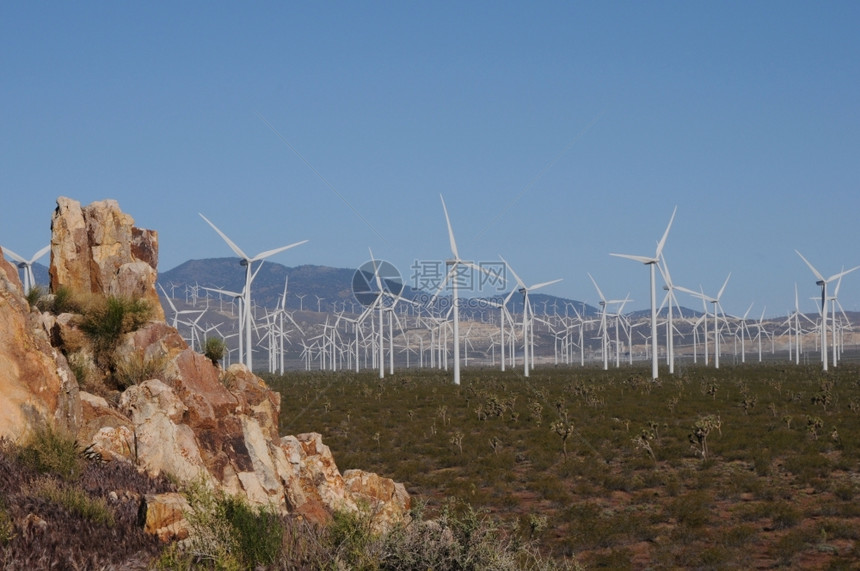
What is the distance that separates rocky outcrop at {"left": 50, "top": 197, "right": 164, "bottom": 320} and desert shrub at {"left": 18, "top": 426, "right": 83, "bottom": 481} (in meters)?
12.0

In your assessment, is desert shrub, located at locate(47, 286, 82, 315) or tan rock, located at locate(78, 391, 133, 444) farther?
desert shrub, located at locate(47, 286, 82, 315)

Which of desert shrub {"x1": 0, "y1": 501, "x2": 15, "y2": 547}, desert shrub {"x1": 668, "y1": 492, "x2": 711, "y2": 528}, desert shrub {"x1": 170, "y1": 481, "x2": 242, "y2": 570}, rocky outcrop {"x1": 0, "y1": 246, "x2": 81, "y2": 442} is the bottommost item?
desert shrub {"x1": 668, "y1": 492, "x2": 711, "y2": 528}

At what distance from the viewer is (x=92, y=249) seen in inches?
1032

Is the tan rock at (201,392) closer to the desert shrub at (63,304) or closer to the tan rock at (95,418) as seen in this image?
the tan rock at (95,418)

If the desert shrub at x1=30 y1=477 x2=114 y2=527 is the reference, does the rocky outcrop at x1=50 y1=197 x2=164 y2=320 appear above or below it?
above

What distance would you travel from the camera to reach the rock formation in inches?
586

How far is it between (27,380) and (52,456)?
2.64m

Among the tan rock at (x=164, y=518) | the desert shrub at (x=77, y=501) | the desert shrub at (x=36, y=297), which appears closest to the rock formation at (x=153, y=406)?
the tan rock at (x=164, y=518)

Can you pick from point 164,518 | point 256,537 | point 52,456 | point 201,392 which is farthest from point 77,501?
point 201,392

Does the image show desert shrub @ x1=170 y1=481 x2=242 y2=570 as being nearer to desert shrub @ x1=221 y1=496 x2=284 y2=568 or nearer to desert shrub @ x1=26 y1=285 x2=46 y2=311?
desert shrub @ x1=221 y1=496 x2=284 y2=568

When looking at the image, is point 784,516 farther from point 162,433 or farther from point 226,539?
point 226,539

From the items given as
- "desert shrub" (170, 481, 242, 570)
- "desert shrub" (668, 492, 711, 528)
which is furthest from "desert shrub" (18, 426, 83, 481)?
"desert shrub" (668, 492, 711, 528)

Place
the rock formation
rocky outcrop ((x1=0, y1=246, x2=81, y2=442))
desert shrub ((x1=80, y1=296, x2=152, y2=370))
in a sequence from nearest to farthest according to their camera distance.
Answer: rocky outcrop ((x1=0, y1=246, x2=81, y2=442)) < the rock formation < desert shrub ((x1=80, y1=296, x2=152, y2=370))

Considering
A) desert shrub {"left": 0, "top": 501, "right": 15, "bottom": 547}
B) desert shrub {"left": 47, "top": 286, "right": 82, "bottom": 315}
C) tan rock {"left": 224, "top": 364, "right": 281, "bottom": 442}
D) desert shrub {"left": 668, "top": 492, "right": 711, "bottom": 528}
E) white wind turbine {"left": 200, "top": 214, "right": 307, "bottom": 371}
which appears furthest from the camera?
white wind turbine {"left": 200, "top": 214, "right": 307, "bottom": 371}
